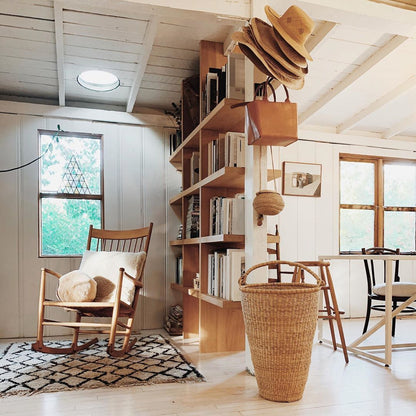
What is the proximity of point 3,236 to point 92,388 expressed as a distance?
6.53 ft

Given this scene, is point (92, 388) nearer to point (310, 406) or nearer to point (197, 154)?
point (310, 406)

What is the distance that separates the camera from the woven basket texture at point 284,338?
6.75 feet

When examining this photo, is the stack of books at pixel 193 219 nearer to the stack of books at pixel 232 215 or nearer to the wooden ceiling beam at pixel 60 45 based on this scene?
the stack of books at pixel 232 215

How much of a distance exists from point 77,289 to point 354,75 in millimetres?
2695

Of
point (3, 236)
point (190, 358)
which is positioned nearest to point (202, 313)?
point (190, 358)

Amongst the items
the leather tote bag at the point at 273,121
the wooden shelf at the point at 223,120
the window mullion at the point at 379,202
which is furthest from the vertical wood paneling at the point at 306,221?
the leather tote bag at the point at 273,121

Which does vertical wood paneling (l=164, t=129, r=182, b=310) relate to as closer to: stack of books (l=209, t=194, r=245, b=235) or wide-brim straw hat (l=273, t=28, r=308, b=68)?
stack of books (l=209, t=194, r=245, b=235)

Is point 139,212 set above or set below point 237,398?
above

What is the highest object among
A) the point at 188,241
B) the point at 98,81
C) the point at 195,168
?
the point at 98,81

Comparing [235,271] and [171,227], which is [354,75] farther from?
[171,227]

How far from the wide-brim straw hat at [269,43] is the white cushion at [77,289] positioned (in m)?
1.83

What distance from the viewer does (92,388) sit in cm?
226

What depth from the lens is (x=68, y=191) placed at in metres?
3.96

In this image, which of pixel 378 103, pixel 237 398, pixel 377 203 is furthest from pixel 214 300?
pixel 377 203
